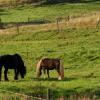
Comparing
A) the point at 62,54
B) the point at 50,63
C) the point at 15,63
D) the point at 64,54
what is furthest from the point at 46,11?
the point at 15,63

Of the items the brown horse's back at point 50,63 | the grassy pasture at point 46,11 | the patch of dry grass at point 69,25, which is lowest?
the grassy pasture at point 46,11

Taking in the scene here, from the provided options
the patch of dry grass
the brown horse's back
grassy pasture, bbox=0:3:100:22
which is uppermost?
the brown horse's back

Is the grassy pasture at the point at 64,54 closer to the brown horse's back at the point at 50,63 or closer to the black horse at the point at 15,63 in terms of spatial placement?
the black horse at the point at 15,63

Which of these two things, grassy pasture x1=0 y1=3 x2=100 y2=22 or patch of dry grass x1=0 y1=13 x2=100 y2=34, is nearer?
patch of dry grass x1=0 y1=13 x2=100 y2=34

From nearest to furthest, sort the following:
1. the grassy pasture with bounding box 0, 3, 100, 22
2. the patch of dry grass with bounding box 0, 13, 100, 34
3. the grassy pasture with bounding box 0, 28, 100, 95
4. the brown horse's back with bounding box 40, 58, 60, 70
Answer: the grassy pasture with bounding box 0, 28, 100, 95, the brown horse's back with bounding box 40, 58, 60, 70, the patch of dry grass with bounding box 0, 13, 100, 34, the grassy pasture with bounding box 0, 3, 100, 22

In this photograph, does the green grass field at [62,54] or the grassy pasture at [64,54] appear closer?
the green grass field at [62,54]

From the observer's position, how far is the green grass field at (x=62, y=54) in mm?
32875

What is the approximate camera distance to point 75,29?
5778cm

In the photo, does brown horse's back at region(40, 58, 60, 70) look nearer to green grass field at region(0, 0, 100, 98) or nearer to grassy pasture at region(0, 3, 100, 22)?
green grass field at region(0, 0, 100, 98)

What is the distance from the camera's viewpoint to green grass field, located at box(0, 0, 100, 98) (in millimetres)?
32875

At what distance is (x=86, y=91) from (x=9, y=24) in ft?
138

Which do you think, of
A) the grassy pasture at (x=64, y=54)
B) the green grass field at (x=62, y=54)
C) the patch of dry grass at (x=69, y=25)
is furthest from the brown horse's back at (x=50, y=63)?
the patch of dry grass at (x=69, y=25)

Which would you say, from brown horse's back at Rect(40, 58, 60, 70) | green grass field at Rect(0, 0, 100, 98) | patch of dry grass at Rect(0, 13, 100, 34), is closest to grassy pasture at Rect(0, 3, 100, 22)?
patch of dry grass at Rect(0, 13, 100, 34)

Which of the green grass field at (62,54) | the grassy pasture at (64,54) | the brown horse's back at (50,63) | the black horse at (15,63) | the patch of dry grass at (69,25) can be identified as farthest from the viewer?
the patch of dry grass at (69,25)
